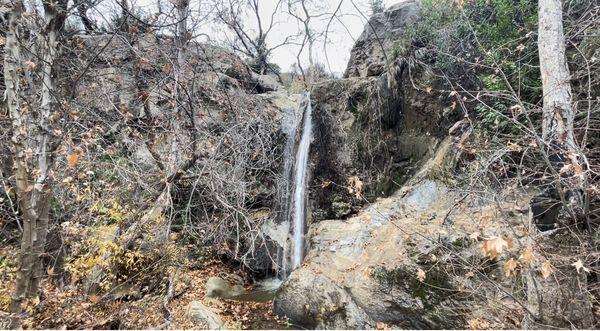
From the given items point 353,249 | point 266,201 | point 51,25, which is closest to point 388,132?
point 353,249

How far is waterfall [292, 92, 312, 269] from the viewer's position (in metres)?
7.93

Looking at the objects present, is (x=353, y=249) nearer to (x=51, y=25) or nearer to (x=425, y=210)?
(x=425, y=210)

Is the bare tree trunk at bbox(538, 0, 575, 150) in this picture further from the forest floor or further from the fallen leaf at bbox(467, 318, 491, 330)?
the forest floor

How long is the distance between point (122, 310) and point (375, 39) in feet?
30.9

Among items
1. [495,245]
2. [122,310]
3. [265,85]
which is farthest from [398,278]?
[265,85]

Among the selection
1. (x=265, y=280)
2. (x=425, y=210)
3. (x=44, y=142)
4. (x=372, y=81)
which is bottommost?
(x=265, y=280)

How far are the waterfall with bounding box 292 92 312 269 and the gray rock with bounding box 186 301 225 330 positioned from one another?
324 cm

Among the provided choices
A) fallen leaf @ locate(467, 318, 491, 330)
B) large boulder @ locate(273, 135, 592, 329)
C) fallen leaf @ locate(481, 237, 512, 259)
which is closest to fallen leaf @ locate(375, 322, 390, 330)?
large boulder @ locate(273, 135, 592, 329)

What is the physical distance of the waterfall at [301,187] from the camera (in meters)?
7.93

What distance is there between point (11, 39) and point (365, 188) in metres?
6.73

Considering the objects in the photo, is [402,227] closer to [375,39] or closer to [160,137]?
[160,137]

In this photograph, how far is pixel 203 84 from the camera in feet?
16.9

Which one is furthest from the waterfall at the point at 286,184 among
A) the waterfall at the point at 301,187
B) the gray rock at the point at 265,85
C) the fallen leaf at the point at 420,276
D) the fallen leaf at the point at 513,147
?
the fallen leaf at the point at 513,147

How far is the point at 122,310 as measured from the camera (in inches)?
173
